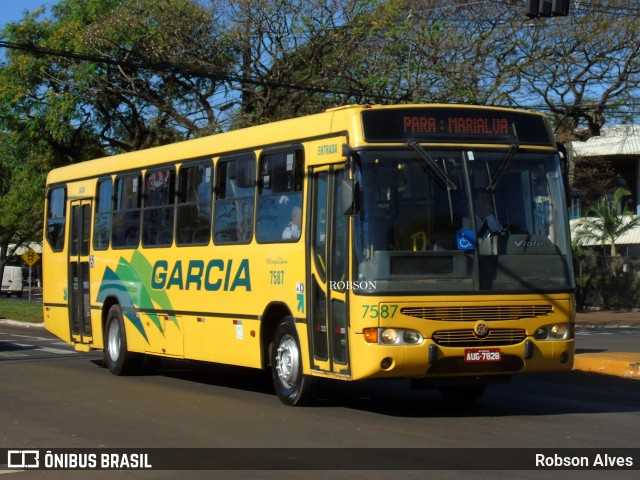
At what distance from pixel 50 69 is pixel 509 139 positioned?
3055cm

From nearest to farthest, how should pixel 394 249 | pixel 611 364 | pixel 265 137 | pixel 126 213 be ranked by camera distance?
1. pixel 394 249
2. pixel 265 137
3. pixel 611 364
4. pixel 126 213

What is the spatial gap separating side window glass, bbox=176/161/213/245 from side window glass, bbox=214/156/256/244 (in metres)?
0.28

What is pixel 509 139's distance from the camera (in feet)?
40.4

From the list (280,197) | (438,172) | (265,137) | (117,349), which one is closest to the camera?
(438,172)

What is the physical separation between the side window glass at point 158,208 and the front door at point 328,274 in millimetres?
4133

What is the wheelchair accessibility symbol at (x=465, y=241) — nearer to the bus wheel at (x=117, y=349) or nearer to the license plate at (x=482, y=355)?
the license plate at (x=482, y=355)

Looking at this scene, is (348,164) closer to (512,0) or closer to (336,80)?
(336,80)

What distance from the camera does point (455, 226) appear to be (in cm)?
1165

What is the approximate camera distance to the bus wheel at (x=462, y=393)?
13523 mm

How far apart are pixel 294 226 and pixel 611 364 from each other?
6.88m

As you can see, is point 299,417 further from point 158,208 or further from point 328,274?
point 158,208

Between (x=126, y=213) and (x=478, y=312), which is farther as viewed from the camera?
(x=126, y=213)

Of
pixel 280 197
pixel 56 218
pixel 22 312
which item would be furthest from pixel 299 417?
pixel 22 312

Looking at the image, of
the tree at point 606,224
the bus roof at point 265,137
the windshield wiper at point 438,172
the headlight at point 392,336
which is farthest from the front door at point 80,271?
the tree at point 606,224
